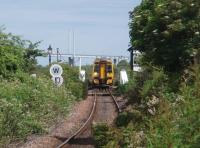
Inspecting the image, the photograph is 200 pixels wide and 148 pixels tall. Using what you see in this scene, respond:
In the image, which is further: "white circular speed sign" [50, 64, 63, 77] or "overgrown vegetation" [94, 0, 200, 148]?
"white circular speed sign" [50, 64, 63, 77]

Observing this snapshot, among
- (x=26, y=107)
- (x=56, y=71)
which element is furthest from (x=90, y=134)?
(x=56, y=71)

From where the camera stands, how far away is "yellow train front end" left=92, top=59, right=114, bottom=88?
74062 mm

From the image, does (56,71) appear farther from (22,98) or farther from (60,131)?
(22,98)

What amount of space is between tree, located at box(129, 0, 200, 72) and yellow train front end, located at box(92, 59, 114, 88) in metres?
49.5

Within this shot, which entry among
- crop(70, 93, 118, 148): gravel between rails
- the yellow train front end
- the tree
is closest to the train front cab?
the yellow train front end

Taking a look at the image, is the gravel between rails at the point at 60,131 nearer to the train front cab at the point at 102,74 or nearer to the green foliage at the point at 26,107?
the green foliage at the point at 26,107

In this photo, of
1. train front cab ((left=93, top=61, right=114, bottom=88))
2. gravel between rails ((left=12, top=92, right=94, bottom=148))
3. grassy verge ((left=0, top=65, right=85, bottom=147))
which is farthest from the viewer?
train front cab ((left=93, top=61, right=114, bottom=88))

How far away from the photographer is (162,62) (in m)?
23.9

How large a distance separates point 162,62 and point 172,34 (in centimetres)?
186

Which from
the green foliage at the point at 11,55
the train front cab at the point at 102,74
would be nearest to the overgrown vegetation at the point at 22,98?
the green foliage at the point at 11,55

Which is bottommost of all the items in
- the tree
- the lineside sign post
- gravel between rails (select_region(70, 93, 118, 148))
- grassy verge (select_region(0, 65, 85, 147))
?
gravel between rails (select_region(70, 93, 118, 148))

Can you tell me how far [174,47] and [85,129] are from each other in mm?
7775

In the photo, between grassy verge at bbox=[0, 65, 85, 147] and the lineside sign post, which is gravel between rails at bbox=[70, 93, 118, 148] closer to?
grassy verge at bbox=[0, 65, 85, 147]

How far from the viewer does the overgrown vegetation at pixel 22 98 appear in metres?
22.3
